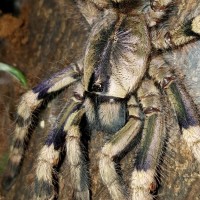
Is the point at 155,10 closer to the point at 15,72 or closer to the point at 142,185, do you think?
the point at 142,185

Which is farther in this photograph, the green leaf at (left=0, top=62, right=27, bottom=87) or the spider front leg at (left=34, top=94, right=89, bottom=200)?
the green leaf at (left=0, top=62, right=27, bottom=87)

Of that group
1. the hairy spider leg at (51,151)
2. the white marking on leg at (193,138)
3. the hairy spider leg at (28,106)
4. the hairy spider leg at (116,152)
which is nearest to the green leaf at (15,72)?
the hairy spider leg at (28,106)

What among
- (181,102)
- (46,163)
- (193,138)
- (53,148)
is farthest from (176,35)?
(46,163)

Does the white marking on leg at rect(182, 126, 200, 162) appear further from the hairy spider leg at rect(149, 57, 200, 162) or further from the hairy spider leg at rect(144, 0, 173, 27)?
the hairy spider leg at rect(144, 0, 173, 27)

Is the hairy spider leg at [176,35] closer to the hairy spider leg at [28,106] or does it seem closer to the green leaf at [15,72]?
the hairy spider leg at [28,106]

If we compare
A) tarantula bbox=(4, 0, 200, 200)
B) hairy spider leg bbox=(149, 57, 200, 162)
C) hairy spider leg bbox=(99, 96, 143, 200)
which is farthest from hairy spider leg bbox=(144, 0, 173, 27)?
hairy spider leg bbox=(99, 96, 143, 200)

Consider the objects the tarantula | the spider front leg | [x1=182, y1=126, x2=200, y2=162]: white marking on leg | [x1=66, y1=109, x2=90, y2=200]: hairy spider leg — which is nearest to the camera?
[x1=182, y1=126, x2=200, y2=162]: white marking on leg

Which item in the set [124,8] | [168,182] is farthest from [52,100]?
[168,182]
